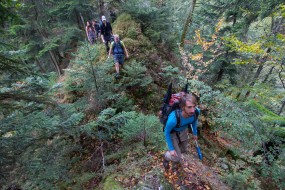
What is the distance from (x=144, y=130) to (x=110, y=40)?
586 centimetres

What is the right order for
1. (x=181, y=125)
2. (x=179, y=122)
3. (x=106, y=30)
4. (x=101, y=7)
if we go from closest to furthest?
(x=179, y=122), (x=181, y=125), (x=106, y=30), (x=101, y=7)

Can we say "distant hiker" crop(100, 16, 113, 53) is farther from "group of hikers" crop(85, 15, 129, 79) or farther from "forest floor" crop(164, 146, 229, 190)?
"forest floor" crop(164, 146, 229, 190)

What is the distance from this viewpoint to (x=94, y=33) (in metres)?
13.2

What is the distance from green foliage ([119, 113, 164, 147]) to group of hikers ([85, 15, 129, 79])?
3102 millimetres

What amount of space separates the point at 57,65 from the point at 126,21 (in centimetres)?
844

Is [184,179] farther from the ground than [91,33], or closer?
closer

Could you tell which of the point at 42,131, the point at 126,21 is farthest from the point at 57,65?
the point at 42,131

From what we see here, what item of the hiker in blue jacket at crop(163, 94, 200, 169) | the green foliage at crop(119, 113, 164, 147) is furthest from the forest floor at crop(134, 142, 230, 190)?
the hiker in blue jacket at crop(163, 94, 200, 169)

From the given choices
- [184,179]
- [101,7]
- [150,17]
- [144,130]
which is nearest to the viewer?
[184,179]

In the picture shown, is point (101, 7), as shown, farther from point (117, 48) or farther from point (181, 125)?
point (181, 125)

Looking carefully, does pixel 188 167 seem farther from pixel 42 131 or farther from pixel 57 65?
pixel 57 65

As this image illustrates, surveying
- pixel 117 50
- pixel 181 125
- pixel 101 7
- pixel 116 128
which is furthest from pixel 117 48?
pixel 101 7

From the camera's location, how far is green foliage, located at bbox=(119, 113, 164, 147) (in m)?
6.25

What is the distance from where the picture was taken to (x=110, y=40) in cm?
1009
